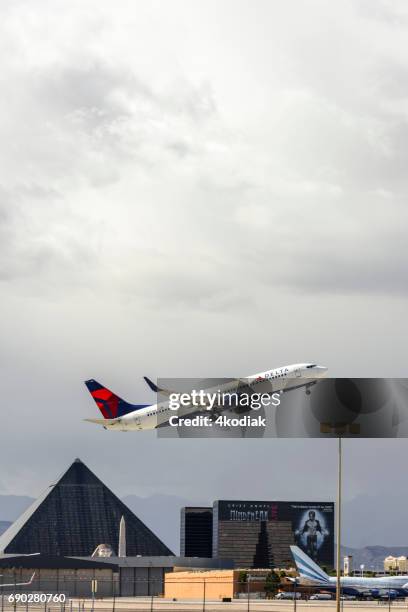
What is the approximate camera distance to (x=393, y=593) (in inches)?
7382

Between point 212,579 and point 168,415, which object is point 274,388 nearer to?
point 168,415

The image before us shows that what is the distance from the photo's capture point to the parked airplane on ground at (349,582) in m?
184

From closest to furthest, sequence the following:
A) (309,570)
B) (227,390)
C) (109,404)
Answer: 1. (227,390)
2. (109,404)
3. (309,570)

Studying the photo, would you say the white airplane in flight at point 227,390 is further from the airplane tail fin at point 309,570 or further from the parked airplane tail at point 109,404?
the airplane tail fin at point 309,570

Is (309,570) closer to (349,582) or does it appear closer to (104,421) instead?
(349,582)

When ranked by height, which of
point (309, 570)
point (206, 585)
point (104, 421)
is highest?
point (104, 421)

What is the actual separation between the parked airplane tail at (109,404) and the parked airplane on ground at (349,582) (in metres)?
40.2

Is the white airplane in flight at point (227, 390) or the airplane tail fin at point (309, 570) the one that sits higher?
the white airplane in flight at point (227, 390)

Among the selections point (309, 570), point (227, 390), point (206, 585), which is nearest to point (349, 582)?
point (309, 570)

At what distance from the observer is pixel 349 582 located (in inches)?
7244

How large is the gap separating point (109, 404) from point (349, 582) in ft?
161

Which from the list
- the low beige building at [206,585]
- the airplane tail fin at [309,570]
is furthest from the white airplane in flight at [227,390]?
the airplane tail fin at [309,570]

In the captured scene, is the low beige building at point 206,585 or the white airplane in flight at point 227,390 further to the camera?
the low beige building at point 206,585

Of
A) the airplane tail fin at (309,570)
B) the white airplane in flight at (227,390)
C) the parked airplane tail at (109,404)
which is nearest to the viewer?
the white airplane in flight at (227,390)
